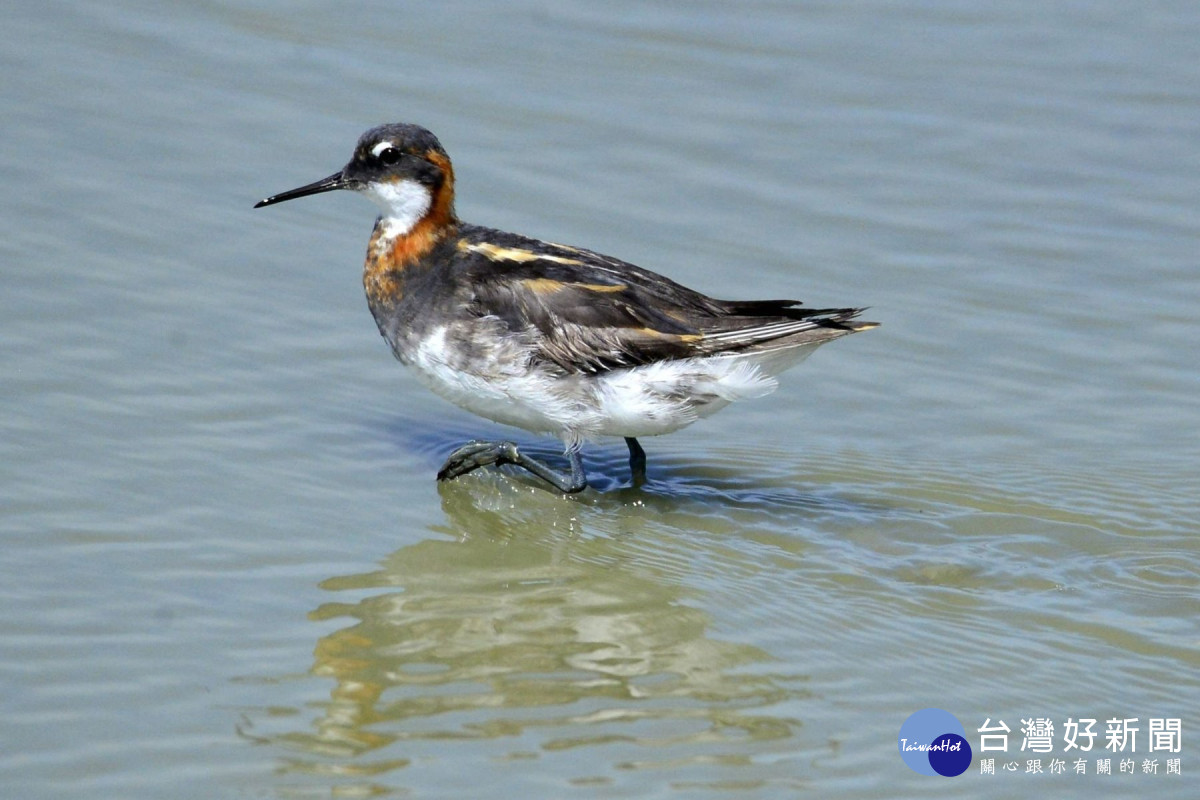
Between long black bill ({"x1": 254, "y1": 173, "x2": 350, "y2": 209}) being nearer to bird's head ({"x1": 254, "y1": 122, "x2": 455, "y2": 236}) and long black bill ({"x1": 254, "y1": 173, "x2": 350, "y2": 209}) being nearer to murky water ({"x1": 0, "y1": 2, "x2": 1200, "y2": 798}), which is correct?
bird's head ({"x1": 254, "y1": 122, "x2": 455, "y2": 236})

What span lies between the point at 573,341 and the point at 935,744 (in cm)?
328

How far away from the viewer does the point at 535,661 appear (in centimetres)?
666

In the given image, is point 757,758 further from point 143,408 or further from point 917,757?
point 143,408

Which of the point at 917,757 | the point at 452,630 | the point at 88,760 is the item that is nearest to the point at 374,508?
the point at 452,630

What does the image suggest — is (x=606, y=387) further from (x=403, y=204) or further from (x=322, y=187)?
(x=322, y=187)

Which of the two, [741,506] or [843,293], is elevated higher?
[843,293]

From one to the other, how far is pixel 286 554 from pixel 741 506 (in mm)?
2514

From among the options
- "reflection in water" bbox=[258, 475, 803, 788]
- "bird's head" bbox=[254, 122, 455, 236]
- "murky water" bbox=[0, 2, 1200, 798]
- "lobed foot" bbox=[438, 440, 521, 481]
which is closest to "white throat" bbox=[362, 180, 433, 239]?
"bird's head" bbox=[254, 122, 455, 236]

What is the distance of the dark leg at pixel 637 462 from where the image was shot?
911 centimetres

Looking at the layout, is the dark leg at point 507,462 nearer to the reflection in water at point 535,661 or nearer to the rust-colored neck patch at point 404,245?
the reflection in water at point 535,661

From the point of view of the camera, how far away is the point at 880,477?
8.99 metres

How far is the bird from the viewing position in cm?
856

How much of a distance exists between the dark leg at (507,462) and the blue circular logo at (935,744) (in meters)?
2.98

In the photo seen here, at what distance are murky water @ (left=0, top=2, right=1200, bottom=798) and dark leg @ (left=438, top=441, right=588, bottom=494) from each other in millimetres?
128
